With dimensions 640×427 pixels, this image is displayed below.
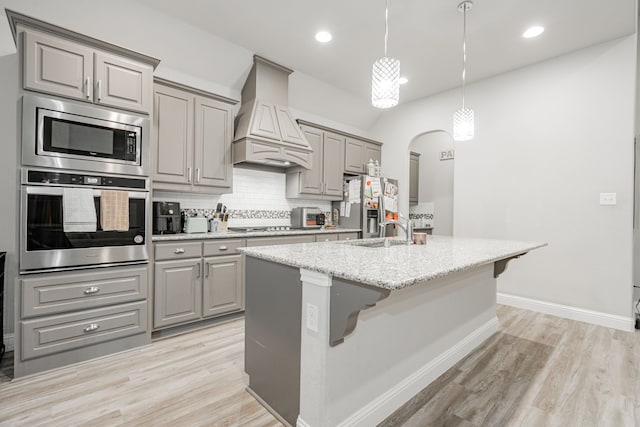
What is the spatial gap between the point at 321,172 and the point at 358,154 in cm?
89

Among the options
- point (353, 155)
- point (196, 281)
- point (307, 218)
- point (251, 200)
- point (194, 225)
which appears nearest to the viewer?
point (196, 281)

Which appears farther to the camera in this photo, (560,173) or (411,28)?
(560,173)

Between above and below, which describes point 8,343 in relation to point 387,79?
below

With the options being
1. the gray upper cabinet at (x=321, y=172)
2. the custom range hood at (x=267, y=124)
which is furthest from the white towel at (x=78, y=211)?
the gray upper cabinet at (x=321, y=172)

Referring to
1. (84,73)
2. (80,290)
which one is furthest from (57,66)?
(80,290)

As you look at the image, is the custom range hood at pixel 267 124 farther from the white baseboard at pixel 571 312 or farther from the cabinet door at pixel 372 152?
the white baseboard at pixel 571 312

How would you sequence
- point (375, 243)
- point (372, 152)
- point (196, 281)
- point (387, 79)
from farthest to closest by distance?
point (372, 152) < point (196, 281) < point (375, 243) < point (387, 79)

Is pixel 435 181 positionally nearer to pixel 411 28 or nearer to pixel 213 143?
pixel 411 28

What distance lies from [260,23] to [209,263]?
237cm

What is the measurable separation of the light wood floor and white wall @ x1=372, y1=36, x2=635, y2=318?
3.05 ft

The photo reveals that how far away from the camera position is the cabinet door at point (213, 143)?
3.28m

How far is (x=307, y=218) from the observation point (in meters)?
4.38

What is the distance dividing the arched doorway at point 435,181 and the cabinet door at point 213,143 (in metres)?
3.61

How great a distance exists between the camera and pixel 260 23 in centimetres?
301
